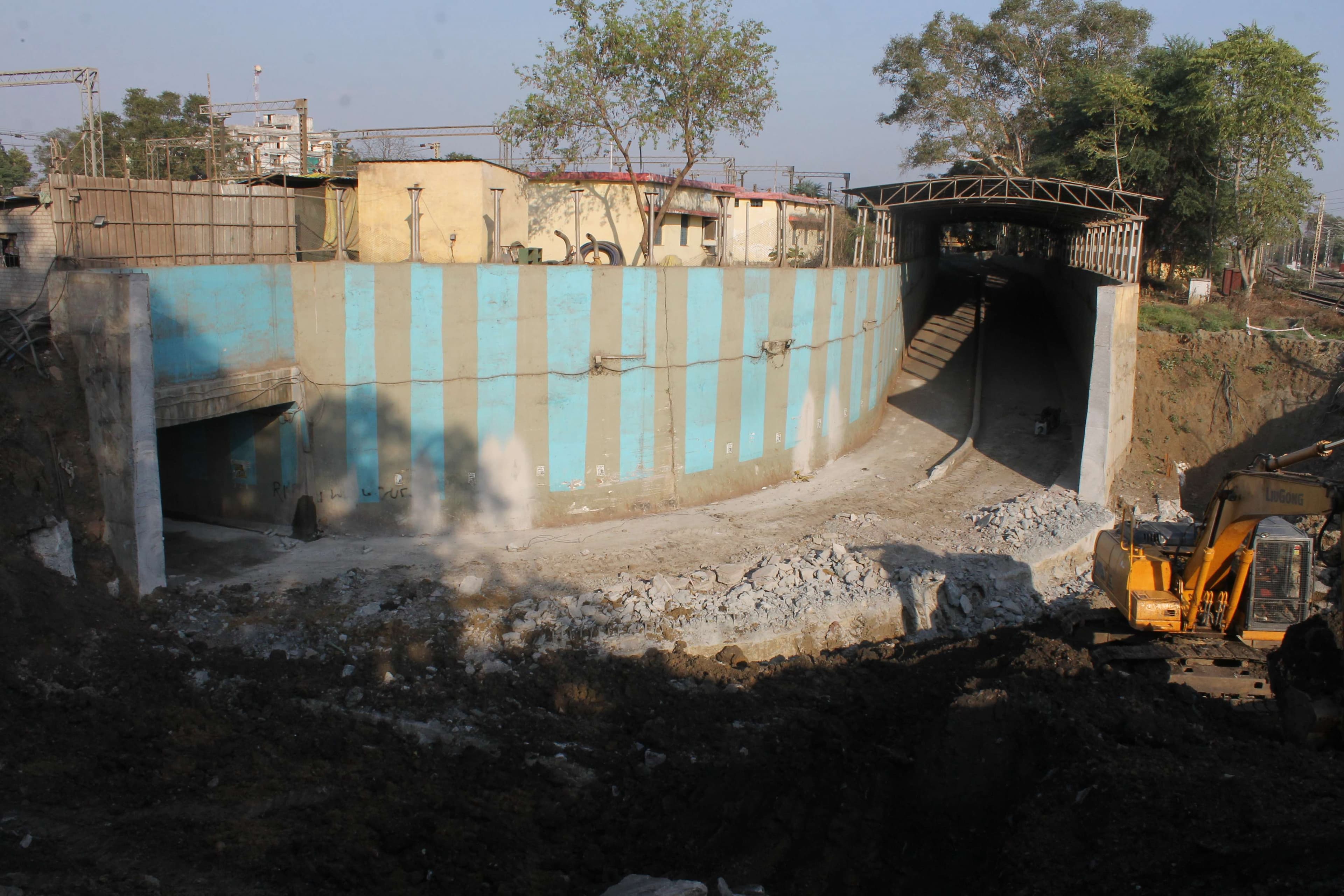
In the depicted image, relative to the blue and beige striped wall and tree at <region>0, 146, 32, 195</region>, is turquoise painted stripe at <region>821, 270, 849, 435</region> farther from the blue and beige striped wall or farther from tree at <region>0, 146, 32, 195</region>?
tree at <region>0, 146, 32, 195</region>

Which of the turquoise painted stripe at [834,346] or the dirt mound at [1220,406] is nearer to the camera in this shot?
the dirt mound at [1220,406]

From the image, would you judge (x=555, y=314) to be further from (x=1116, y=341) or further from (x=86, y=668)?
(x=1116, y=341)

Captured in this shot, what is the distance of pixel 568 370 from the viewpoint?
612 inches

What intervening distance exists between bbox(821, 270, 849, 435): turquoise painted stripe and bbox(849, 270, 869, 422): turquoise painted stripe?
0.78 meters

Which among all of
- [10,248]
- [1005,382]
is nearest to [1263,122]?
[1005,382]

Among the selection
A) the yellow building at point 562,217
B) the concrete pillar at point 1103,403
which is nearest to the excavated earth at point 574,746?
the concrete pillar at point 1103,403

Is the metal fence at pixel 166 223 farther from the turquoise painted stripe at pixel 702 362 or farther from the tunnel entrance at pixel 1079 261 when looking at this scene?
the tunnel entrance at pixel 1079 261

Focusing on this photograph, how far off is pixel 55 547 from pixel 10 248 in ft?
20.3

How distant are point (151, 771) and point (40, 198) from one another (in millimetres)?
9551

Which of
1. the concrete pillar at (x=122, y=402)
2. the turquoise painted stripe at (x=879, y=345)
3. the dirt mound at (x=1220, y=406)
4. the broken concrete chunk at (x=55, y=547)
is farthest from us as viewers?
the turquoise painted stripe at (x=879, y=345)

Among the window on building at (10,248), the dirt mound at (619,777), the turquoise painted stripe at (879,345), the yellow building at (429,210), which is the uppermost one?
the yellow building at (429,210)

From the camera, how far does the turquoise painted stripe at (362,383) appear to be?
1402 cm

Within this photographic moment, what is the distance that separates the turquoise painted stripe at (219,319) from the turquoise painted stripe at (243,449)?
1.36 m

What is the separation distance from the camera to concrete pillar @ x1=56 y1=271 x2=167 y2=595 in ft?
36.2
